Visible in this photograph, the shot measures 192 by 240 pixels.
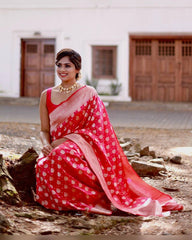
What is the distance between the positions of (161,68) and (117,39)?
76.9 inches

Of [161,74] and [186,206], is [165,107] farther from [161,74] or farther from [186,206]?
[186,206]

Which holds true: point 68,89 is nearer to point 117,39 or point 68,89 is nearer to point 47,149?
point 47,149

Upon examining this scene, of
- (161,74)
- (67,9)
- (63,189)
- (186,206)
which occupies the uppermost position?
(67,9)

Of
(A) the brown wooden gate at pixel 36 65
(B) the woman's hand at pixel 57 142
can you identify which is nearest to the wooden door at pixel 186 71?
(A) the brown wooden gate at pixel 36 65

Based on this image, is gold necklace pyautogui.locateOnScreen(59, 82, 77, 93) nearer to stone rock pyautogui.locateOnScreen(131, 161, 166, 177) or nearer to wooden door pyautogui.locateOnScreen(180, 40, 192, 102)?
stone rock pyautogui.locateOnScreen(131, 161, 166, 177)

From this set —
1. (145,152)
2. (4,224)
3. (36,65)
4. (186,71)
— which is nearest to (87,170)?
(4,224)

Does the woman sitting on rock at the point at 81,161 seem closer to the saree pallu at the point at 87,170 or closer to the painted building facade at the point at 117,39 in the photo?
the saree pallu at the point at 87,170

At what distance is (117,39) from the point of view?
51.2ft

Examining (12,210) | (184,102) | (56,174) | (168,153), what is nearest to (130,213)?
(56,174)

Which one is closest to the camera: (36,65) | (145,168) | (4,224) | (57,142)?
(4,224)

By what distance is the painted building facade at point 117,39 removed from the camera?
15359mm

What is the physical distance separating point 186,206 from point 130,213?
586 millimetres

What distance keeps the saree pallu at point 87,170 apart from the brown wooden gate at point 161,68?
1224 centimetres

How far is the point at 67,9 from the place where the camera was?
15852 millimetres
